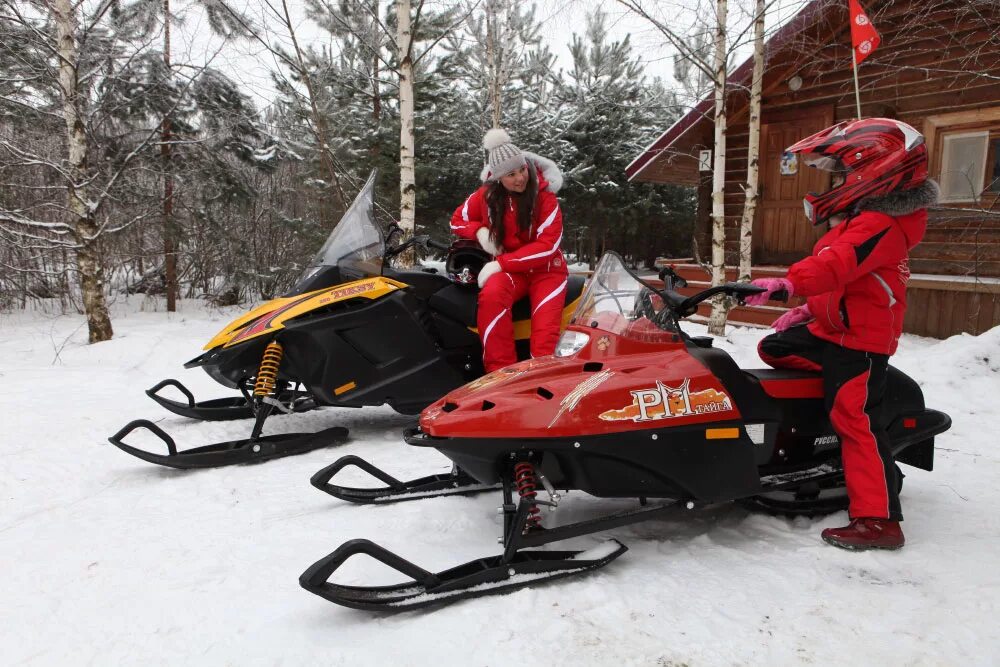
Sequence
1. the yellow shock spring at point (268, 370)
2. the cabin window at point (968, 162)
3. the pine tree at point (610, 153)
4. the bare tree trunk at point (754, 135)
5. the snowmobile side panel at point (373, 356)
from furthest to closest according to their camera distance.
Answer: the pine tree at point (610, 153) < the cabin window at point (968, 162) < the bare tree trunk at point (754, 135) < the snowmobile side panel at point (373, 356) < the yellow shock spring at point (268, 370)

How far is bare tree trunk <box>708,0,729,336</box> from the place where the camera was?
A: 754cm

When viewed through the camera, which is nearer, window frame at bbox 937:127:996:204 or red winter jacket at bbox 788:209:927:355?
red winter jacket at bbox 788:209:927:355

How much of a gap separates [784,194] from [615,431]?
1012 centimetres

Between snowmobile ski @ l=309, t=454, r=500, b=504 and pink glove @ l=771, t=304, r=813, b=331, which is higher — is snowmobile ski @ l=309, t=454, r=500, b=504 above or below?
below

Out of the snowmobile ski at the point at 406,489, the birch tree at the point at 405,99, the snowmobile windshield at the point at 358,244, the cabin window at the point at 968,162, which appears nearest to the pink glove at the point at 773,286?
the snowmobile ski at the point at 406,489

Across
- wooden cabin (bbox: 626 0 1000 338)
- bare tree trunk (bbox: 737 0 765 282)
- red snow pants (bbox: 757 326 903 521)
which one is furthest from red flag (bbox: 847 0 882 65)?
red snow pants (bbox: 757 326 903 521)

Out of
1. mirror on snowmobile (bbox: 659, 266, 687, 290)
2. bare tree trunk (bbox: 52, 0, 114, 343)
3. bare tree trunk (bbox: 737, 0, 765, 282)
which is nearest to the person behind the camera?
mirror on snowmobile (bbox: 659, 266, 687, 290)

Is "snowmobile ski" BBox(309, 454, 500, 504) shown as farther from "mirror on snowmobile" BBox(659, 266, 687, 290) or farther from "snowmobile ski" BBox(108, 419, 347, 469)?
"mirror on snowmobile" BBox(659, 266, 687, 290)

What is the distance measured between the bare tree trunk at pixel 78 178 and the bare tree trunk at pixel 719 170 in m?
7.74

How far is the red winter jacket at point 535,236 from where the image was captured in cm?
385

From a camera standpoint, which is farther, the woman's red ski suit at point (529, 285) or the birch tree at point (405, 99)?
the birch tree at point (405, 99)

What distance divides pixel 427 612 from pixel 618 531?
1.00 metres

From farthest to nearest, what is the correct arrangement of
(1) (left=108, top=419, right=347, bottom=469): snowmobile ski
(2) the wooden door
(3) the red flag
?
(2) the wooden door < (3) the red flag < (1) (left=108, top=419, right=347, bottom=469): snowmobile ski

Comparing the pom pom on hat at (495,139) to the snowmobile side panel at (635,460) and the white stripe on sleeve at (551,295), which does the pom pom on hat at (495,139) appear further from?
the snowmobile side panel at (635,460)
